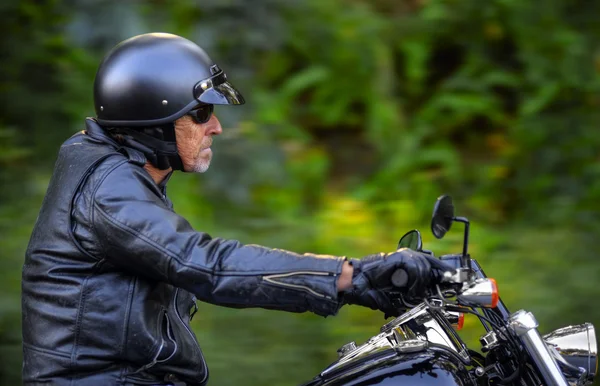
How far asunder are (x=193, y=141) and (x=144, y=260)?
536 mm

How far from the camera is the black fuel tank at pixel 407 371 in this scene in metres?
2.25

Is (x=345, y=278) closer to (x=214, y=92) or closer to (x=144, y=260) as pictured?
(x=144, y=260)

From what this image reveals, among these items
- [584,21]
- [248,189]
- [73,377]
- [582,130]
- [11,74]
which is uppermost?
[584,21]

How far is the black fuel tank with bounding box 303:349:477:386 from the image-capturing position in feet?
7.39

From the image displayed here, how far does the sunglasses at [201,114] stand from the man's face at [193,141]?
12 millimetres

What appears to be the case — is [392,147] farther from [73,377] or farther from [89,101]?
[73,377]

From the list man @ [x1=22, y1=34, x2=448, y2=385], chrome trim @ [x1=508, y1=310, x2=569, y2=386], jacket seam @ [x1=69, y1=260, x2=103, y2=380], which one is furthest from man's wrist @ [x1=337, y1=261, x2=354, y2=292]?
jacket seam @ [x1=69, y1=260, x2=103, y2=380]

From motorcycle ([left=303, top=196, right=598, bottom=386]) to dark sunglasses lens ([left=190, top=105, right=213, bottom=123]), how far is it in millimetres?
757

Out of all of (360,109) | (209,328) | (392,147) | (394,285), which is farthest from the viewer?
(360,109)

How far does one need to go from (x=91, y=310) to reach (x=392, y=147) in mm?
5505

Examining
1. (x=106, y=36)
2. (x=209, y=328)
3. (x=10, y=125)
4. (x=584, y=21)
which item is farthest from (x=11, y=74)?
(x=584, y=21)

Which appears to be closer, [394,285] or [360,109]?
[394,285]

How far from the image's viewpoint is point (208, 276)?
7.45ft

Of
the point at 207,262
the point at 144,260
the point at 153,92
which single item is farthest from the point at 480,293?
the point at 153,92
